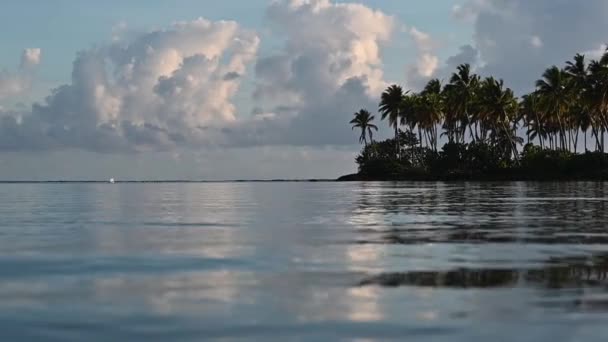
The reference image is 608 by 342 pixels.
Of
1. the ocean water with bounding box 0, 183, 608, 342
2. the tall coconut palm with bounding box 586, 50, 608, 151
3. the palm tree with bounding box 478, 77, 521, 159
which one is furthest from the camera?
the palm tree with bounding box 478, 77, 521, 159

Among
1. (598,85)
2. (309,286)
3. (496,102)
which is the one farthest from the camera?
(496,102)

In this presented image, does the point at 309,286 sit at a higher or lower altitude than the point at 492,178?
lower

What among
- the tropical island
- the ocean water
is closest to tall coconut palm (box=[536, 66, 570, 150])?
the tropical island

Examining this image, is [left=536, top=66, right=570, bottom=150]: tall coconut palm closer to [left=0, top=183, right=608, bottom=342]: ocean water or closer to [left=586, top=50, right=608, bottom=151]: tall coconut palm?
[left=586, top=50, right=608, bottom=151]: tall coconut palm

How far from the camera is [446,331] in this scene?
20.2 ft

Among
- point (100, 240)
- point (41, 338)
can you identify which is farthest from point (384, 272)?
point (100, 240)

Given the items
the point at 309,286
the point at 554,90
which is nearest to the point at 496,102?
the point at 554,90

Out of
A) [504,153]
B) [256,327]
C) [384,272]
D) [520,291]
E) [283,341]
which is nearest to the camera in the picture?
[283,341]

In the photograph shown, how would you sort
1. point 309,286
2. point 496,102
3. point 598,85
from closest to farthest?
1. point 309,286
2. point 598,85
3. point 496,102

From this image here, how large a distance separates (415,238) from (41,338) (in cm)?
1010

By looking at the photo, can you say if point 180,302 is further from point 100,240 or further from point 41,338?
point 100,240

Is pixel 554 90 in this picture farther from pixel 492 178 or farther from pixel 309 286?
pixel 309 286

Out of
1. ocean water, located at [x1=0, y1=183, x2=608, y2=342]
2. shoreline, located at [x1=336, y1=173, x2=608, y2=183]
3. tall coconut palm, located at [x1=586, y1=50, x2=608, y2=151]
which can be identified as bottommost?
ocean water, located at [x1=0, y1=183, x2=608, y2=342]

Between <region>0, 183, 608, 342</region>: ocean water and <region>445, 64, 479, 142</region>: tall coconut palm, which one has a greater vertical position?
<region>445, 64, 479, 142</region>: tall coconut palm
